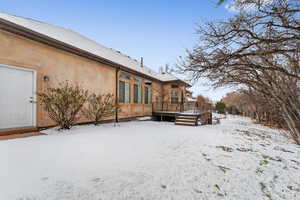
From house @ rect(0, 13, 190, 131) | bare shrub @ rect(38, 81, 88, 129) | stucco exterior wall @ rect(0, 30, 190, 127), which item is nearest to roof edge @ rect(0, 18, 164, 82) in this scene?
house @ rect(0, 13, 190, 131)

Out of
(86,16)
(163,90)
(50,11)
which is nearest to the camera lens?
(50,11)

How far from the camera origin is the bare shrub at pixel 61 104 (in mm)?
4836

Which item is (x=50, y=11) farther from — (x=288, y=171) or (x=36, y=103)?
(x=288, y=171)

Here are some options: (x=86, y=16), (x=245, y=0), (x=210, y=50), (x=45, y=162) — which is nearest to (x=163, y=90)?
(x=86, y=16)

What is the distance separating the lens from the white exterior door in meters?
A: 4.16

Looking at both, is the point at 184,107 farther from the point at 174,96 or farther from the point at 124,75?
Result: the point at 124,75

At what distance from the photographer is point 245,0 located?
9.98ft

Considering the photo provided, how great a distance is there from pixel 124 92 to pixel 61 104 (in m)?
4.19

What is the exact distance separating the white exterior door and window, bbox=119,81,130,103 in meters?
4.33

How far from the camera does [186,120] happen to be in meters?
8.45

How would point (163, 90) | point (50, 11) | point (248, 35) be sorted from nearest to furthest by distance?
point (248, 35) < point (50, 11) < point (163, 90)

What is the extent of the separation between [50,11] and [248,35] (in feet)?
32.2

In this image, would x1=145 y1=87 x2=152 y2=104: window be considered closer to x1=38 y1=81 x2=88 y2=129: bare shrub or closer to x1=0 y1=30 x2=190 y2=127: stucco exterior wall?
x1=0 y1=30 x2=190 y2=127: stucco exterior wall

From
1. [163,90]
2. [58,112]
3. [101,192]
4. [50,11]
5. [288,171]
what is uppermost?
[50,11]
